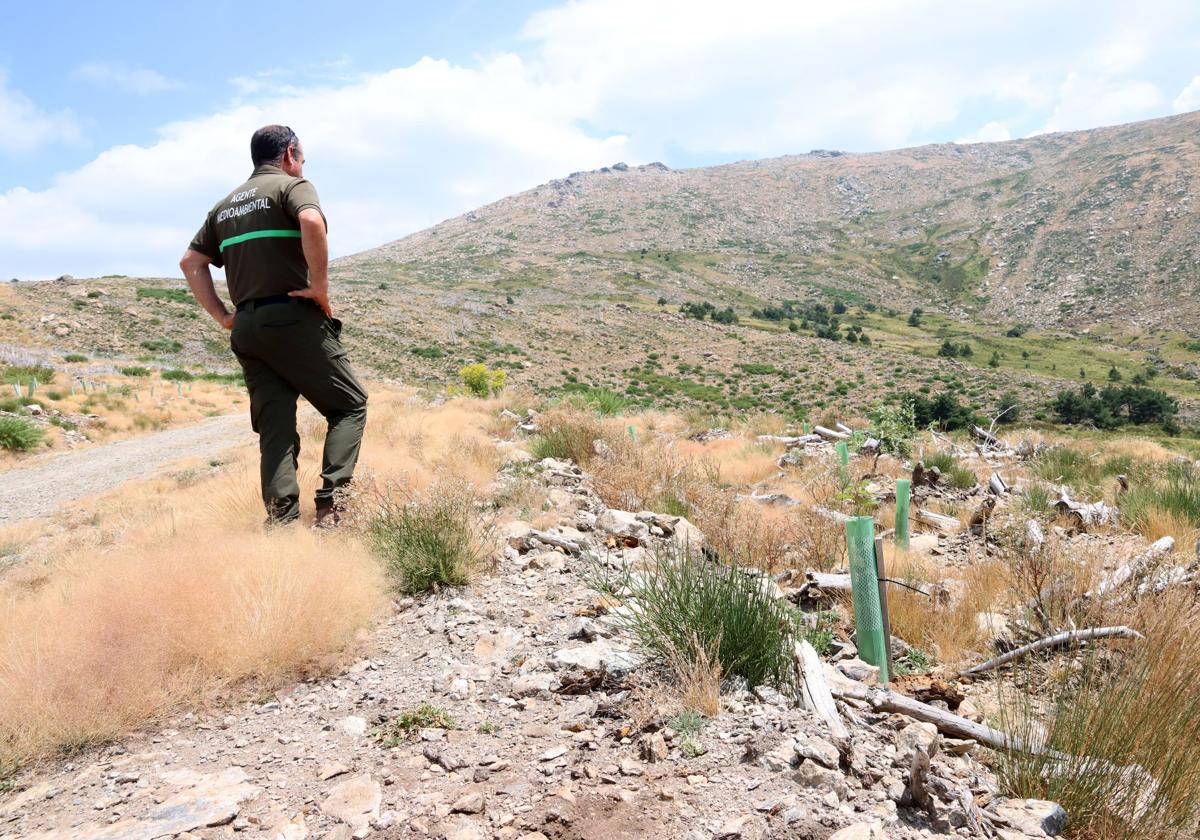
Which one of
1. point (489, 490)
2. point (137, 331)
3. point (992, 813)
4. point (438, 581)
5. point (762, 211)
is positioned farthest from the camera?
point (762, 211)

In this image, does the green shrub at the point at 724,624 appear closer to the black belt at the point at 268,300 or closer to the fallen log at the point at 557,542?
the fallen log at the point at 557,542

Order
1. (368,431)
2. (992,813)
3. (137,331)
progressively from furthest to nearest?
(137,331)
(368,431)
(992,813)

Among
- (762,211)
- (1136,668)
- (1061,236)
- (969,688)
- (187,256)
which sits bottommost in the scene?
(969,688)

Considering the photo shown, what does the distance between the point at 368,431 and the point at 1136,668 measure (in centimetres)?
781

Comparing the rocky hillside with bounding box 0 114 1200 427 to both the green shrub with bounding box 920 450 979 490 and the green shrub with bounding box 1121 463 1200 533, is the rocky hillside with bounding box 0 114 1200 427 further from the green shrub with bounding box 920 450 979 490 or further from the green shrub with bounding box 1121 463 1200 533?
the green shrub with bounding box 1121 463 1200 533

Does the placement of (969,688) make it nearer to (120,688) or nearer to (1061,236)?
(120,688)

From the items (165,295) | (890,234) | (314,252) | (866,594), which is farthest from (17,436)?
(890,234)

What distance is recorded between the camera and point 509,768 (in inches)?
80.4

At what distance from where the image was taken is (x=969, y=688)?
2.99 m

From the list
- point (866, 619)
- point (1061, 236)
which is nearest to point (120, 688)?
point (866, 619)

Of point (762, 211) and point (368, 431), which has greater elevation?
point (762, 211)

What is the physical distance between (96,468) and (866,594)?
11263 millimetres

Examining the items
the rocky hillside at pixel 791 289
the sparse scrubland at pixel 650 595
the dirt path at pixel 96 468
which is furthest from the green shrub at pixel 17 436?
the rocky hillside at pixel 791 289

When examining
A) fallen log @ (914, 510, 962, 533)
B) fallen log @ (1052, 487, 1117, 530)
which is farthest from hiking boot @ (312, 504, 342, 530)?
fallen log @ (1052, 487, 1117, 530)
